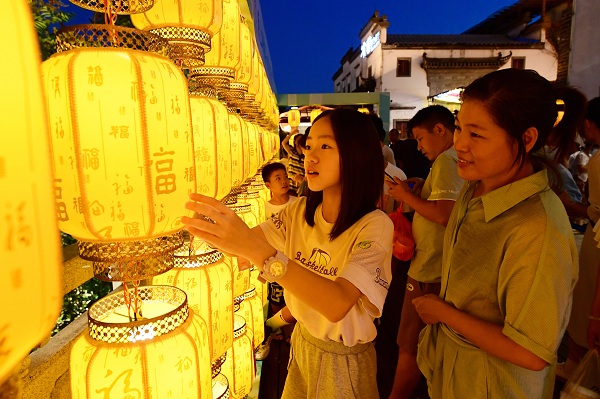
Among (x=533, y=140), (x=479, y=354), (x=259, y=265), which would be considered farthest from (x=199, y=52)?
(x=479, y=354)

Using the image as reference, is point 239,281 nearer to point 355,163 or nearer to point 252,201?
point 252,201

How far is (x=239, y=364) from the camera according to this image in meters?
2.83

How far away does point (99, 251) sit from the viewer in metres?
1.28

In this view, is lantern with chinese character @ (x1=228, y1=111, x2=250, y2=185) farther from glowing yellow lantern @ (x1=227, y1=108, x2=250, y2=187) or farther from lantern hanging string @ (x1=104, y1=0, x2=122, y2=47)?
lantern hanging string @ (x1=104, y1=0, x2=122, y2=47)

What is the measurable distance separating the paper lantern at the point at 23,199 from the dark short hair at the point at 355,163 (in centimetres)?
135

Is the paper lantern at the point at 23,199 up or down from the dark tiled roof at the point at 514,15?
down

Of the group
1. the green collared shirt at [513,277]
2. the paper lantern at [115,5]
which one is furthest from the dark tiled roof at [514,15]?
the paper lantern at [115,5]

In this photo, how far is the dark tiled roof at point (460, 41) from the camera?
81.3 feet

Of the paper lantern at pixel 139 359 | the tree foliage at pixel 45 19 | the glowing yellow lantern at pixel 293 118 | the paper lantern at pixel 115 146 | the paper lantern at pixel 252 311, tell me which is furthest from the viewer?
the glowing yellow lantern at pixel 293 118

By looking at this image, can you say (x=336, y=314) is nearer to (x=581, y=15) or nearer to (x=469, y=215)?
(x=469, y=215)

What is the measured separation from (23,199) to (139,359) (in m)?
0.95

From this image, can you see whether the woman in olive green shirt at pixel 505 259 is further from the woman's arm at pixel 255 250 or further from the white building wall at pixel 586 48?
the white building wall at pixel 586 48

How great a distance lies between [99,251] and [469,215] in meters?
1.47

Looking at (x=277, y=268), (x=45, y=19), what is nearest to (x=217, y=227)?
(x=277, y=268)
